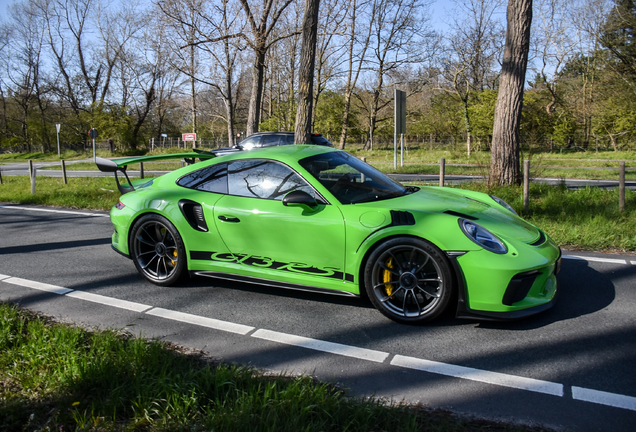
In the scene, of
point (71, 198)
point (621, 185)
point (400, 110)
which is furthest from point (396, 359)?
point (400, 110)

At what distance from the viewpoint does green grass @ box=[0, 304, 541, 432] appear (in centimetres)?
233

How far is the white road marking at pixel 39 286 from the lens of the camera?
15.3 ft

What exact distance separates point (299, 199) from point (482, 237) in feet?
4.71

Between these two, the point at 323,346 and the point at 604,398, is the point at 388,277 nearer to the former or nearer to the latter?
the point at 323,346

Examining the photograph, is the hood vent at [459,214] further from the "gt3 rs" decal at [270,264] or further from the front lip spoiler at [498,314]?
the "gt3 rs" decal at [270,264]

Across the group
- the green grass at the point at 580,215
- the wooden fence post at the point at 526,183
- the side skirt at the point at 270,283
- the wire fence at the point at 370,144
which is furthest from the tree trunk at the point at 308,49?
the wire fence at the point at 370,144

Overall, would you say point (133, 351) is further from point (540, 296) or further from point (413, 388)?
point (540, 296)

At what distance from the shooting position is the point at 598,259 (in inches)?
213

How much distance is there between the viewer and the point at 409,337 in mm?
3471

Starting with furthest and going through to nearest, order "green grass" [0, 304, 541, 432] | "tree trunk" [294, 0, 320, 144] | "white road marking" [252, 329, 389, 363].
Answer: "tree trunk" [294, 0, 320, 144] → "white road marking" [252, 329, 389, 363] → "green grass" [0, 304, 541, 432]

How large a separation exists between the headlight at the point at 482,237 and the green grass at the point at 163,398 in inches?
55.3

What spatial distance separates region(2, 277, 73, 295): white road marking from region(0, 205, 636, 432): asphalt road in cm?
1

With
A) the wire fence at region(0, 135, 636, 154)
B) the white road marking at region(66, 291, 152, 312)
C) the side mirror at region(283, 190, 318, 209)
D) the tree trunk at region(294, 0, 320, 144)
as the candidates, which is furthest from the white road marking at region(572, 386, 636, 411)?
the wire fence at region(0, 135, 636, 154)

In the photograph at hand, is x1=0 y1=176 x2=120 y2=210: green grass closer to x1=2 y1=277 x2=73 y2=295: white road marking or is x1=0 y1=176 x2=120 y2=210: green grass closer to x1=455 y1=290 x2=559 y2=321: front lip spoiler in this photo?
x1=2 y1=277 x2=73 y2=295: white road marking
